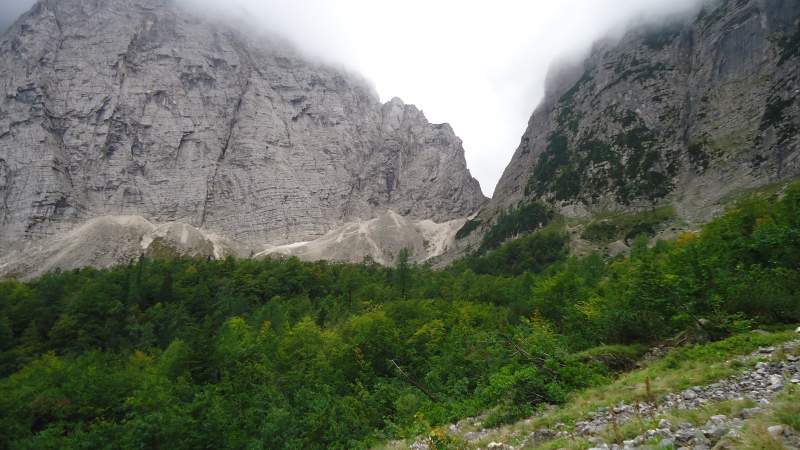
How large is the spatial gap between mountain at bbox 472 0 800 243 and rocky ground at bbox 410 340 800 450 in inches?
4281

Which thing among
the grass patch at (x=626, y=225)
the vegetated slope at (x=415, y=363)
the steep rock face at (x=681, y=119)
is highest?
the steep rock face at (x=681, y=119)

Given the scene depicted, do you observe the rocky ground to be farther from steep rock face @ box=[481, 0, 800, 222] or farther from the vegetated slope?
steep rock face @ box=[481, 0, 800, 222]

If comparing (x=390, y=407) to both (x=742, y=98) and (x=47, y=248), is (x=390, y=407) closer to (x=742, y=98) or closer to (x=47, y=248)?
(x=742, y=98)

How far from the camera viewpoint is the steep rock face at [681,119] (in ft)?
353

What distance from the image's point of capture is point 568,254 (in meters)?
113

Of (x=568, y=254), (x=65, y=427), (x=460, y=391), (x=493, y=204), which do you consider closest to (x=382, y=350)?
(x=460, y=391)

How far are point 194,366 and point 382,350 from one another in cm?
1426

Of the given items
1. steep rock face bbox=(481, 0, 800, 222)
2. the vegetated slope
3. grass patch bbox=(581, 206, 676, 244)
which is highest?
steep rock face bbox=(481, 0, 800, 222)

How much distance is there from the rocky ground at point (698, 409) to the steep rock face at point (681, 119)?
357 feet

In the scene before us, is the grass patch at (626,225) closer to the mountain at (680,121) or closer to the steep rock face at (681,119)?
the mountain at (680,121)

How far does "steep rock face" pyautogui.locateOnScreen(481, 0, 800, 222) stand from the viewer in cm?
10762

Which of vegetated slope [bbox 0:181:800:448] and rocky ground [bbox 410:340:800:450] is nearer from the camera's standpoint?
rocky ground [bbox 410:340:800:450]

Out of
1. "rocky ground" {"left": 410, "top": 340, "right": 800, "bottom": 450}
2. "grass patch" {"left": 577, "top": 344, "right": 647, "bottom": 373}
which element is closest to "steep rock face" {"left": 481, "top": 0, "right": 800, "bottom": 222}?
"grass patch" {"left": 577, "top": 344, "right": 647, "bottom": 373}

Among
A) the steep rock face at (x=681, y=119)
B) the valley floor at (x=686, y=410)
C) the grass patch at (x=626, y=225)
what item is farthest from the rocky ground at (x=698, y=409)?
the grass patch at (x=626, y=225)
